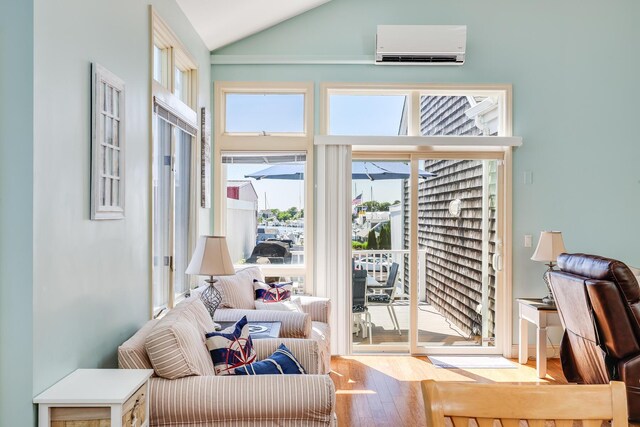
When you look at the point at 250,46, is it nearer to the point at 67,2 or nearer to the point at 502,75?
the point at 502,75

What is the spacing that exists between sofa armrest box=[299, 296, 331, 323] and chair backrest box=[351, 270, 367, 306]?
626mm

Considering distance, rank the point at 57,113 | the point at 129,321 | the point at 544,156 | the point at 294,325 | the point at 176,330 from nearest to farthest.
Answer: the point at 57,113, the point at 176,330, the point at 129,321, the point at 294,325, the point at 544,156

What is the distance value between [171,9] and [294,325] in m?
2.34

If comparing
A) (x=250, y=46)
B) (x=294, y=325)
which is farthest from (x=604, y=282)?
(x=250, y=46)

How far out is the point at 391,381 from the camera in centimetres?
398

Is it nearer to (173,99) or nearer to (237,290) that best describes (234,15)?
(173,99)

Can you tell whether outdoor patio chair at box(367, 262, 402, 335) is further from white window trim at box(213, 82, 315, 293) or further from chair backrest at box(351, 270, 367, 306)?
white window trim at box(213, 82, 315, 293)

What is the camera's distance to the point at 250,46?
15.5ft

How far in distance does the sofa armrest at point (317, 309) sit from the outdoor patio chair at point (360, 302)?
0.63 meters

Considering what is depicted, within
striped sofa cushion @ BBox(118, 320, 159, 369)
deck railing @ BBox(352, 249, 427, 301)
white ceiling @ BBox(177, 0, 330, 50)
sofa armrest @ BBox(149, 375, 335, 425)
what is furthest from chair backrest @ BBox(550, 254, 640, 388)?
white ceiling @ BBox(177, 0, 330, 50)

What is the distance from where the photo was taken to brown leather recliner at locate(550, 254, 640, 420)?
9.43 feet

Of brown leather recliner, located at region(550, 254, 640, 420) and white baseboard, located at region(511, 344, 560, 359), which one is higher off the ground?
brown leather recliner, located at region(550, 254, 640, 420)

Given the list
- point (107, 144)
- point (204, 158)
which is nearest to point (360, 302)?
point (204, 158)

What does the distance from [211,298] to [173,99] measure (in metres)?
1.44
